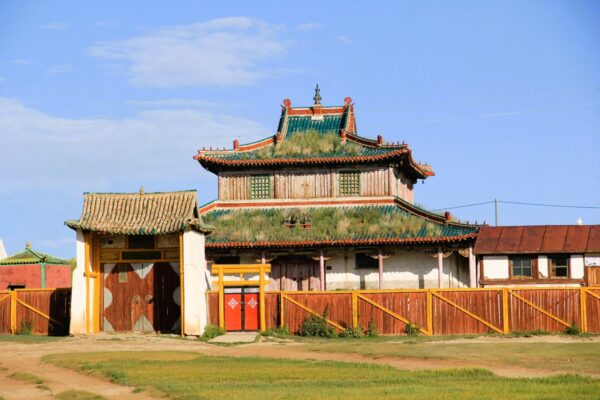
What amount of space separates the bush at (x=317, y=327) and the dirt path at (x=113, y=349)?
9.13 ft

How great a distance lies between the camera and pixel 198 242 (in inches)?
1617

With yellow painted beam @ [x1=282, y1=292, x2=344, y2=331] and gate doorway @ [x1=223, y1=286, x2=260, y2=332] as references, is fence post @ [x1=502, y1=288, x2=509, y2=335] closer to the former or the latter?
yellow painted beam @ [x1=282, y1=292, x2=344, y2=331]

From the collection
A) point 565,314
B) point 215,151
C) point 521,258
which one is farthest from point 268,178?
point 565,314

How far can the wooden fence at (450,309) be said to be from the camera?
40.3m

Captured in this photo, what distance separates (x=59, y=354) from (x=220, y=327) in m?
8.63

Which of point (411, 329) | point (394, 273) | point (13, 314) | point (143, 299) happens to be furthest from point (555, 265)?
point (13, 314)

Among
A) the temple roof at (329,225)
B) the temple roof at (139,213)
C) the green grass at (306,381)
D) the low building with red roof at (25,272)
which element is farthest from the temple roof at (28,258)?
the green grass at (306,381)

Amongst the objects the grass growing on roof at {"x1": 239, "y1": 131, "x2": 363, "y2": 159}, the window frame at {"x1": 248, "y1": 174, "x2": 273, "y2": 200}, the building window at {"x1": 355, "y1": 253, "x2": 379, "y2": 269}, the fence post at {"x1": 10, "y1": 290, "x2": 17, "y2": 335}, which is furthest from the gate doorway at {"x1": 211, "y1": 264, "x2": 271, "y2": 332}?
the grass growing on roof at {"x1": 239, "y1": 131, "x2": 363, "y2": 159}

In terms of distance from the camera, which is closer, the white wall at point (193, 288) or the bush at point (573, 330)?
the white wall at point (193, 288)

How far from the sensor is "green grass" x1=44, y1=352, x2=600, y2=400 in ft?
75.7

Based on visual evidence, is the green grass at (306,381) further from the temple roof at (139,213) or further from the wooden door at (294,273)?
the wooden door at (294,273)

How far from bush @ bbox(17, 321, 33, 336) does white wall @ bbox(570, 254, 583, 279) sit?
29.7 metres

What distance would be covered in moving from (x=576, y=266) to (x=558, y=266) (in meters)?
0.93

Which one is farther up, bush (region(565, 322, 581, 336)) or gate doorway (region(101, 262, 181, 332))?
gate doorway (region(101, 262, 181, 332))
